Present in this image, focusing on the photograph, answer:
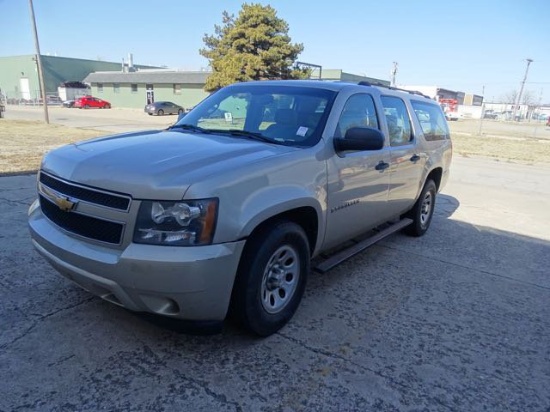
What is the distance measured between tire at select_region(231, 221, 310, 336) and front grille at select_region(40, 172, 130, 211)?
824 mm

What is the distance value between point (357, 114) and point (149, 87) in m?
49.8

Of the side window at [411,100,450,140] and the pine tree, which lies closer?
the side window at [411,100,450,140]

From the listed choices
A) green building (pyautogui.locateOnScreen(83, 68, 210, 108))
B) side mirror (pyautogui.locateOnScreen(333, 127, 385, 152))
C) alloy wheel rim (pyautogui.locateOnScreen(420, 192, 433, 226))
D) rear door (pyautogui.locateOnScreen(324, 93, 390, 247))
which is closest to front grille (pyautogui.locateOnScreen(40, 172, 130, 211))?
rear door (pyautogui.locateOnScreen(324, 93, 390, 247))

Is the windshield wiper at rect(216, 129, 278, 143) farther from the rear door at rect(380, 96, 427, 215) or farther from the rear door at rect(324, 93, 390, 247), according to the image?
the rear door at rect(380, 96, 427, 215)

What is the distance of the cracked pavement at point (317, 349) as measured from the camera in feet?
8.29

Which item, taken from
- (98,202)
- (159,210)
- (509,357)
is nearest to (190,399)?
(159,210)

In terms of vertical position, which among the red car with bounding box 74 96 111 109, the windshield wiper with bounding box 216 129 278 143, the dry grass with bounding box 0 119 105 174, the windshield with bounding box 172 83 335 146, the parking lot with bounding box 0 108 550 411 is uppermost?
the windshield with bounding box 172 83 335 146

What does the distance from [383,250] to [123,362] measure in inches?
136

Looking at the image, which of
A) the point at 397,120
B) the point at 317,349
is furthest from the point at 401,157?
the point at 317,349

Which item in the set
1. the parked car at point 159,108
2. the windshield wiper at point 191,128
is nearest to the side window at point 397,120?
the windshield wiper at point 191,128

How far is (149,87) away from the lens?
49.4 metres

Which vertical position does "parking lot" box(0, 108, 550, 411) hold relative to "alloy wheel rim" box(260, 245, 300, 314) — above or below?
below

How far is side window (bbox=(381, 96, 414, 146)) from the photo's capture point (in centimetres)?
446

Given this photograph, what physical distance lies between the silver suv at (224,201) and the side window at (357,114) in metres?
0.02
